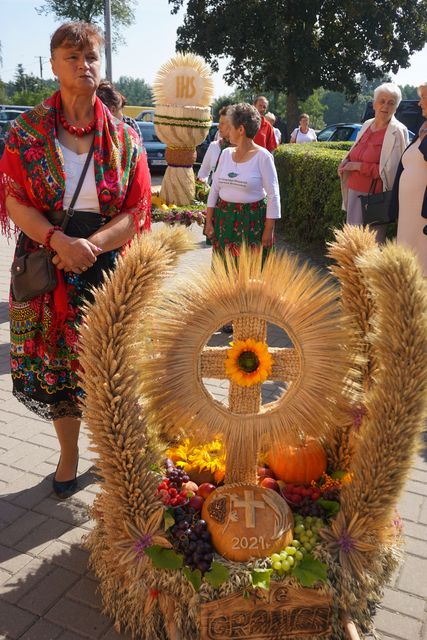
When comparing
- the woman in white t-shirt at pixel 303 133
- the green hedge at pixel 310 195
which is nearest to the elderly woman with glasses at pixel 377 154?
the green hedge at pixel 310 195

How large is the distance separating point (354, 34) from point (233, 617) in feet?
92.6

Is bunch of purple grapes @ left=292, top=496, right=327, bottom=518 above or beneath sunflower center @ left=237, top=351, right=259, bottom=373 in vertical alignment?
beneath

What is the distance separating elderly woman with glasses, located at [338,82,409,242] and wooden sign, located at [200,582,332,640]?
13.1 feet

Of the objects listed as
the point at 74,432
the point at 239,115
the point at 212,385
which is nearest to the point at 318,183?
the point at 239,115

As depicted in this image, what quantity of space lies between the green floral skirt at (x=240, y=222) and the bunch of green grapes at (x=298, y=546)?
2.81 meters

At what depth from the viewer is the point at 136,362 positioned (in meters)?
1.89

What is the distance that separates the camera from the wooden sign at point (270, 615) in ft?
6.01

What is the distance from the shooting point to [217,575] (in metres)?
1.82

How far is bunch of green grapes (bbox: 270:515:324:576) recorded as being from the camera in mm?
1854

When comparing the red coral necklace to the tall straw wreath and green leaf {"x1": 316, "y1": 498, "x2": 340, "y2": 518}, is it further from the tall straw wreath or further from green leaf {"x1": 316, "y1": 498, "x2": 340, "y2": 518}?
green leaf {"x1": 316, "y1": 498, "x2": 340, "y2": 518}

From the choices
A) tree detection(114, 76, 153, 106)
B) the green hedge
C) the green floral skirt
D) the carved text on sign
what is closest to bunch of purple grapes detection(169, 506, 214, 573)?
the green floral skirt

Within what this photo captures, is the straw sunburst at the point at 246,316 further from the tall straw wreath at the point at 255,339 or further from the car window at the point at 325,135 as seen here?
the car window at the point at 325,135

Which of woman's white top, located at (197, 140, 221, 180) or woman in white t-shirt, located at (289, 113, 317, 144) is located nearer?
woman's white top, located at (197, 140, 221, 180)

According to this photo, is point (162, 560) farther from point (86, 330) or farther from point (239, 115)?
point (239, 115)
